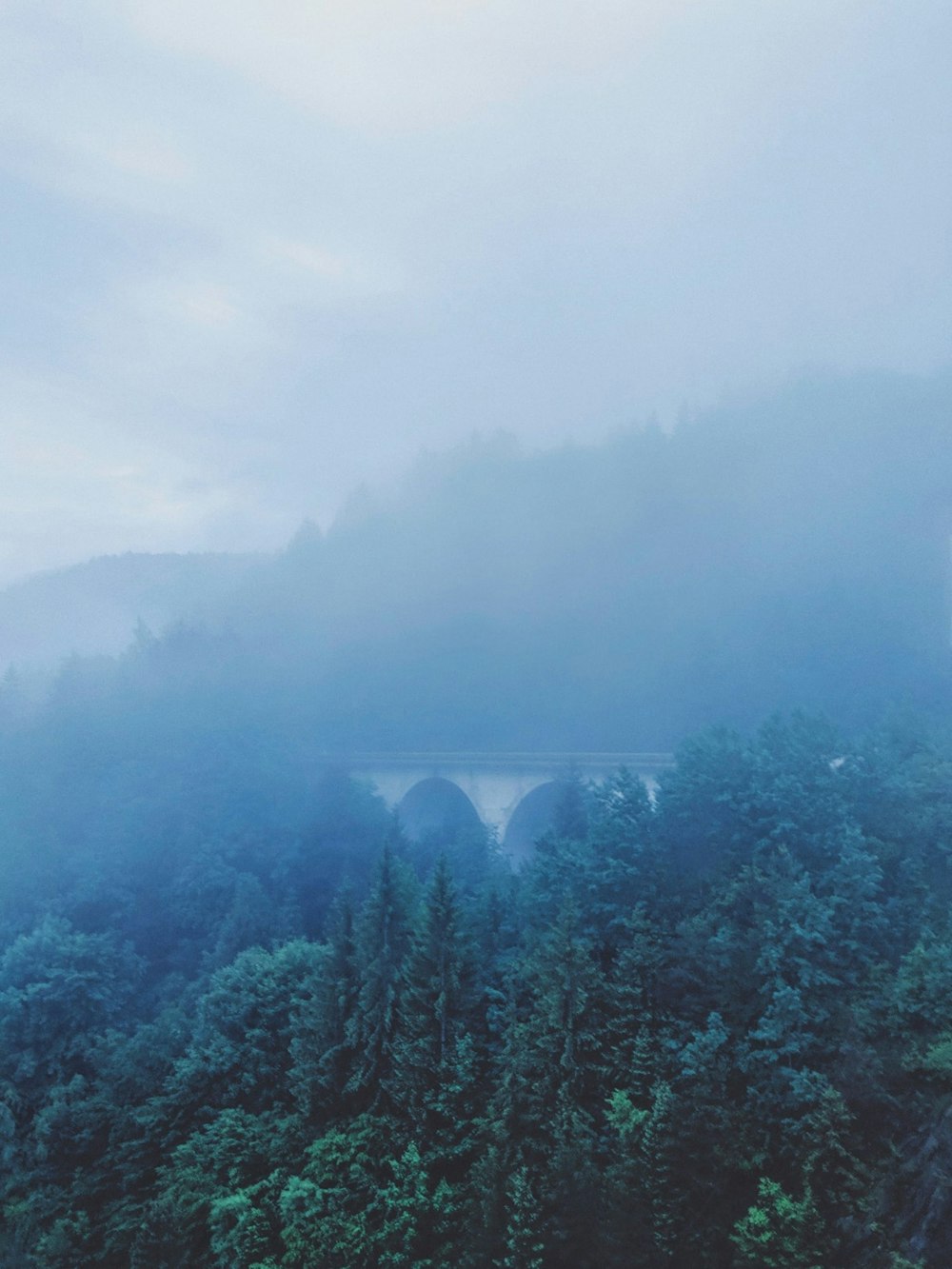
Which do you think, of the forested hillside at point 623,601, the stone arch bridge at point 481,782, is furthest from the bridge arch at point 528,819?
the forested hillside at point 623,601

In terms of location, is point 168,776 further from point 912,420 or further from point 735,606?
point 912,420

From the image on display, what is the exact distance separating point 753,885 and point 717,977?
6.60ft

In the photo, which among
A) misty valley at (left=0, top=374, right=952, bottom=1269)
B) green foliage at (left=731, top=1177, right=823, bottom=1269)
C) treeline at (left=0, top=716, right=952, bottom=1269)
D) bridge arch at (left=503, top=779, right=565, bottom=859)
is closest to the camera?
green foliage at (left=731, top=1177, right=823, bottom=1269)

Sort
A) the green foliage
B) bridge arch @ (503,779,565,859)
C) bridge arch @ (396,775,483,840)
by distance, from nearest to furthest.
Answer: the green foliage
bridge arch @ (503,779,565,859)
bridge arch @ (396,775,483,840)

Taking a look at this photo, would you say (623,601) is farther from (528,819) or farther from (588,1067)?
(588,1067)

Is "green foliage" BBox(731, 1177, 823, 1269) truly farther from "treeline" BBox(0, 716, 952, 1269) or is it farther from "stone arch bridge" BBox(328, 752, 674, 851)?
"stone arch bridge" BBox(328, 752, 674, 851)

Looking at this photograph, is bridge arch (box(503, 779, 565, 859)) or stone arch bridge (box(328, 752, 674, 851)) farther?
bridge arch (box(503, 779, 565, 859))

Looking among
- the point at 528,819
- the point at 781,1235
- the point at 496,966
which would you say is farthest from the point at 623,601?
the point at 781,1235

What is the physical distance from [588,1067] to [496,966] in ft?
13.0

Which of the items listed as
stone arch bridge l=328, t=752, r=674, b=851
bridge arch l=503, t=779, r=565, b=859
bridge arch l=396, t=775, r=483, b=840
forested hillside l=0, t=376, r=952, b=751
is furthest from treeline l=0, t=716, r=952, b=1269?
forested hillside l=0, t=376, r=952, b=751

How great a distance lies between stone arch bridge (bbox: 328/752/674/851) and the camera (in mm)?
43250

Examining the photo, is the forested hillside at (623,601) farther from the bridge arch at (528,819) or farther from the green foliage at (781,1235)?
the green foliage at (781,1235)

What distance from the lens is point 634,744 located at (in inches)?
1797

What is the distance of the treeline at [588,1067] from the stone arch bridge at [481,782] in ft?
61.3
